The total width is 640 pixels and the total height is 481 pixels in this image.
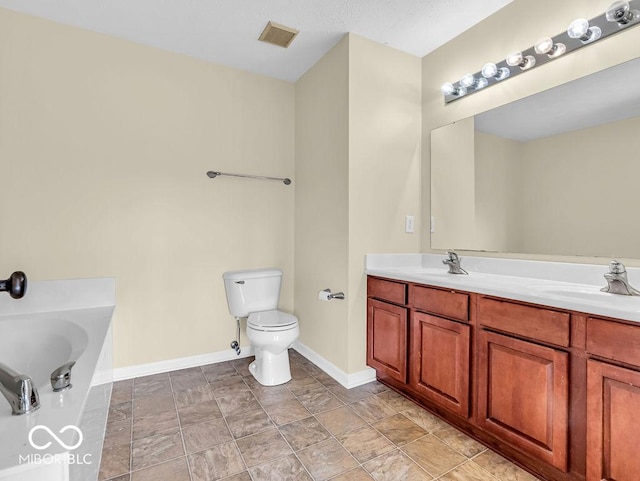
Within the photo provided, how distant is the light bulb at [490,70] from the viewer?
1953 millimetres

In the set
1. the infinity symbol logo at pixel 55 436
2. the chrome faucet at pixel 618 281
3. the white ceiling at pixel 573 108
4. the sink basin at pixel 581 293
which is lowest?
the infinity symbol logo at pixel 55 436

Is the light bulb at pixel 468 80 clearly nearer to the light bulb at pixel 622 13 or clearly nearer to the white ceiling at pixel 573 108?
the white ceiling at pixel 573 108

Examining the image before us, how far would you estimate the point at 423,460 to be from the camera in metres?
1.50

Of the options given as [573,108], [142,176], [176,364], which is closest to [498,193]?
[573,108]

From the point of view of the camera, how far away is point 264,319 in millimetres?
2332

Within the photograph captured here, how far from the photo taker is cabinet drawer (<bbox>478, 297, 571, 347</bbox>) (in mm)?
1266

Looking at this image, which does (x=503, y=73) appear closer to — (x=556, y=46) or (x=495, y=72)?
(x=495, y=72)

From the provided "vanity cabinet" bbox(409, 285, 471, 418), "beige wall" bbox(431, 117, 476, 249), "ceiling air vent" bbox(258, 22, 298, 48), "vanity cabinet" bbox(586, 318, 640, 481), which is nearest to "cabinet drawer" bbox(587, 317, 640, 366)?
"vanity cabinet" bbox(586, 318, 640, 481)

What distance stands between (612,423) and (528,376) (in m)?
0.29

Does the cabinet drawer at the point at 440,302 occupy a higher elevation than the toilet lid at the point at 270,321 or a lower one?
higher

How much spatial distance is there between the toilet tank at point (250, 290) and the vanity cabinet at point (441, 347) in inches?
44.6

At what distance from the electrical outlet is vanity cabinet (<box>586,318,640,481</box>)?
135 cm

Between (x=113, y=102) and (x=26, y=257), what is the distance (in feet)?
3.80

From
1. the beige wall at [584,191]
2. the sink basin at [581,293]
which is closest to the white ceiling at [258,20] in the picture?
the beige wall at [584,191]
